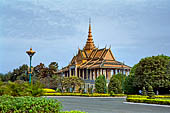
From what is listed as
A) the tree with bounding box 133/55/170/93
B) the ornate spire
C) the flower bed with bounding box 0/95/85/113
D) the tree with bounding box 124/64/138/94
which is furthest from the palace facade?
the flower bed with bounding box 0/95/85/113

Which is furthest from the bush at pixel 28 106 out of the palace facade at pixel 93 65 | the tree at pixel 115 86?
the palace facade at pixel 93 65

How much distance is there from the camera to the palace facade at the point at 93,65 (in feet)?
157

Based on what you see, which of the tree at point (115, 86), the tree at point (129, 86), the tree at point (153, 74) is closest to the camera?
the tree at point (153, 74)

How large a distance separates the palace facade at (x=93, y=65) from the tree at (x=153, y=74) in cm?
1310

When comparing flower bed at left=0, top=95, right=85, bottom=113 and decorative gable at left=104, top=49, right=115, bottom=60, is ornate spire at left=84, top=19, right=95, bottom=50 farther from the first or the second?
flower bed at left=0, top=95, right=85, bottom=113

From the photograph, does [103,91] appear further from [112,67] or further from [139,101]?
[139,101]

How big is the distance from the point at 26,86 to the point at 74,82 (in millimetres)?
30139

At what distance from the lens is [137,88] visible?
36312 mm

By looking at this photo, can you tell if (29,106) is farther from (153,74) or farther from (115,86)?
(115,86)

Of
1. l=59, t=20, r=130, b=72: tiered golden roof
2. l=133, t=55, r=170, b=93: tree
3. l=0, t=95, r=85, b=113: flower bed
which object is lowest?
l=0, t=95, r=85, b=113: flower bed

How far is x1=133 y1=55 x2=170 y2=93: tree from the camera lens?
1255 inches

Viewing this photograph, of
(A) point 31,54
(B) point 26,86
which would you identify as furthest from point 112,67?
(B) point 26,86

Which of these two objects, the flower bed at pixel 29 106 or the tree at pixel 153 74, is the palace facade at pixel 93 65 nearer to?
the tree at pixel 153 74

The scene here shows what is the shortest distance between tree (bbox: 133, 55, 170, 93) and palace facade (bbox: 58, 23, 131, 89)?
1310 centimetres
